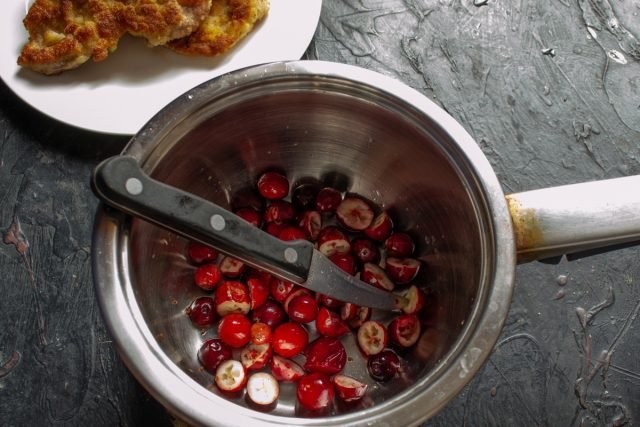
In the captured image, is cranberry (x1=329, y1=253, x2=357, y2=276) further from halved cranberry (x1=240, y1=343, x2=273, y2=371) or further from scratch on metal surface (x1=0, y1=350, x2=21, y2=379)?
scratch on metal surface (x1=0, y1=350, x2=21, y2=379)

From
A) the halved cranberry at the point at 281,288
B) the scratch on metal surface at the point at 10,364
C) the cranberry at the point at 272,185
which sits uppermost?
the cranberry at the point at 272,185

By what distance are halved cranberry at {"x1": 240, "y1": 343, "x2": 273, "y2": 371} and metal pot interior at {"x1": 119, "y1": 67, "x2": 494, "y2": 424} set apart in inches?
2.0

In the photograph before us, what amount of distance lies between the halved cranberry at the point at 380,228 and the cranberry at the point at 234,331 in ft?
0.85

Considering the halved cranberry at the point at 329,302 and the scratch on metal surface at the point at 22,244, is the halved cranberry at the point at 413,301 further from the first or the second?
the scratch on metal surface at the point at 22,244

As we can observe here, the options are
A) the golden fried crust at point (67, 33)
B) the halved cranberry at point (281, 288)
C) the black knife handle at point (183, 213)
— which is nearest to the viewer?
the black knife handle at point (183, 213)

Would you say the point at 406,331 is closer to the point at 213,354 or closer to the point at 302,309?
the point at 302,309

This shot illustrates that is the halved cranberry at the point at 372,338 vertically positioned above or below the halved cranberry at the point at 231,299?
below

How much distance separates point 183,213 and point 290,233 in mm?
359

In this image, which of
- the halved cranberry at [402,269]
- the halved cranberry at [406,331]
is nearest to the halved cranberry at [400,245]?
the halved cranberry at [402,269]

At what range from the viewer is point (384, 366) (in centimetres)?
84

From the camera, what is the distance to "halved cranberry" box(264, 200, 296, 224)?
0.95 meters

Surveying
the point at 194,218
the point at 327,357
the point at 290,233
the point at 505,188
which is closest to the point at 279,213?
the point at 290,233

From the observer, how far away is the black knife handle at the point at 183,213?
1.89ft

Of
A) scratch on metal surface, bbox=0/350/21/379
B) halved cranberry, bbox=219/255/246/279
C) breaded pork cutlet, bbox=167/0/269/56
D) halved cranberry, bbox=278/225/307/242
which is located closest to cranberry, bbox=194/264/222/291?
halved cranberry, bbox=219/255/246/279
